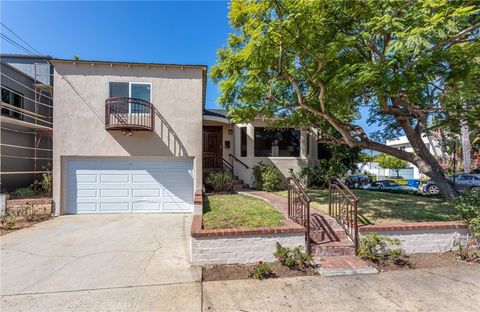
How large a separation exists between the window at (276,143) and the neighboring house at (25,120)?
9292 millimetres

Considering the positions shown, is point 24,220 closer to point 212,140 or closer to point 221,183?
point 221,183

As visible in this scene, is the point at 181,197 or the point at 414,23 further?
the point at 181,197

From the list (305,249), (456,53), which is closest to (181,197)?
(305,249)

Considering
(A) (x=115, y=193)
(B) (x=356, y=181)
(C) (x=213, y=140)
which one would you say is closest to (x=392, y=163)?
(B) (x=356, y=181)

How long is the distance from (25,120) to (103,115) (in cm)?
548

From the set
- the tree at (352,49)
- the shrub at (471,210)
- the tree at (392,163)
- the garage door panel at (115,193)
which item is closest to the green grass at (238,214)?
the tree at (352,49)

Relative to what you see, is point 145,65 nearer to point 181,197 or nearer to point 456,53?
point 181,197

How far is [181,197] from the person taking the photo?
966cm

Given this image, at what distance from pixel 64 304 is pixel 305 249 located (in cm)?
421

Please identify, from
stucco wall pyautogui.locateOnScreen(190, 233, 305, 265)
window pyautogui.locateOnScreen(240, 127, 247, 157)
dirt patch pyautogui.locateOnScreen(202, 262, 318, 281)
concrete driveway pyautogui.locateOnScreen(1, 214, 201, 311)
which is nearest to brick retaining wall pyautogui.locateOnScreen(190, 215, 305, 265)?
stucco wall pyautogui.locateOnScreen(190, 233, 305, 265)

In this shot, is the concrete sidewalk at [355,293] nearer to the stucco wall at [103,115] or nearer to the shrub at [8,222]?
the stucco wall at [103,115]

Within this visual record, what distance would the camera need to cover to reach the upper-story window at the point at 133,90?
30.4 ft

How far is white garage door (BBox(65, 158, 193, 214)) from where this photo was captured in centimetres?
924

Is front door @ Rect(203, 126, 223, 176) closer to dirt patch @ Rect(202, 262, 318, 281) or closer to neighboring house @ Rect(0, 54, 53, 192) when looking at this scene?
neighboring house @ Rect(0, 54, 53, 192)
